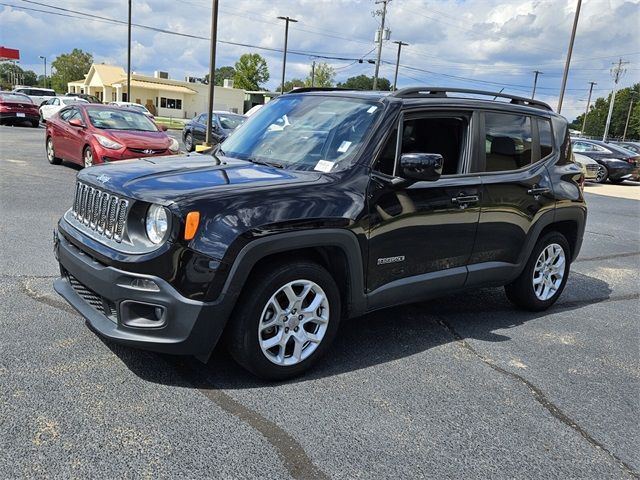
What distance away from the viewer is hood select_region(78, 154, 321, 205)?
125 inches

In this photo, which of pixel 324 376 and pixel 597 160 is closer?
pixel 324 376

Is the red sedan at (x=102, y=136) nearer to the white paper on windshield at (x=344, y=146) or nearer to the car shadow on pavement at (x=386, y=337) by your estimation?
the car shadow on pavement at (x=386, y=337)

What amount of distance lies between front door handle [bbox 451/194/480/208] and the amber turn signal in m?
2.07

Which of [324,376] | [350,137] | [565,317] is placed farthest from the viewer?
[565,317]

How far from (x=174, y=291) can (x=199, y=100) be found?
235ft

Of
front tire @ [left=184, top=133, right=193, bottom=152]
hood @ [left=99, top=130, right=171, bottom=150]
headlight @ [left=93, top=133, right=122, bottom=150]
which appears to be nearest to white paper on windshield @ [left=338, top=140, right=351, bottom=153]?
hood @ [left=99, top=130, right=171, bottom=150]

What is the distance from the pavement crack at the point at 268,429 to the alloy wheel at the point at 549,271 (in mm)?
3155

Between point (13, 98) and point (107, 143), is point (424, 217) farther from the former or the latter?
point (13, 98)

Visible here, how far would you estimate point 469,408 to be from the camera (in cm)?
337

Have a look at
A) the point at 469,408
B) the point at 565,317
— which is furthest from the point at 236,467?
the point at 565,317

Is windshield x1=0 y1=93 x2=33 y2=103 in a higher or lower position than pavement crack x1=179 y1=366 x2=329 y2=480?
higher

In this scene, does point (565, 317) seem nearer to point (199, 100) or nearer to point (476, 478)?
point (476, 478)

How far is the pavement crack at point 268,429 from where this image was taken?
8.73 ft

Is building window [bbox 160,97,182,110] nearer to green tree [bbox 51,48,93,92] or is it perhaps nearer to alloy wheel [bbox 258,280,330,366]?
green tree [bbox 51,48,93,92]
